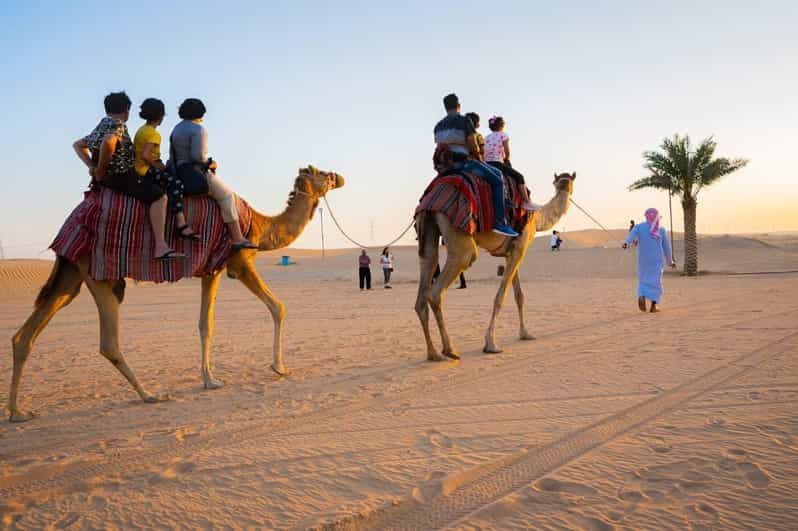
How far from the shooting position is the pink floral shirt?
900 cm


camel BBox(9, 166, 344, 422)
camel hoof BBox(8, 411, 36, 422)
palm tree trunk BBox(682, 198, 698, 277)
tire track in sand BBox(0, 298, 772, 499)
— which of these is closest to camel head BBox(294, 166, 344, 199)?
camel BBox(9, 166, 344, 422)

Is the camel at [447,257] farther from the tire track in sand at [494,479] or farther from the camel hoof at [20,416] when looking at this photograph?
the camel hoof at [20,416]

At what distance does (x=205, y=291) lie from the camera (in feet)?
22.7

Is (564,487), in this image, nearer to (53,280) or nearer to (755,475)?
(755,475)

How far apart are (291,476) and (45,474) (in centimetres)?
166

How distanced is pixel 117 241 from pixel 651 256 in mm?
10994

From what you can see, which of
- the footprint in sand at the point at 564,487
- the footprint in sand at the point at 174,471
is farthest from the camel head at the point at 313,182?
the footprint in sand at the point at 564,487

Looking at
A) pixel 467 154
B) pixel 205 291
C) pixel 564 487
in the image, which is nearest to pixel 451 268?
pixel 467 154

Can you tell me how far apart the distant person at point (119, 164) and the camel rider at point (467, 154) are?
142 inches

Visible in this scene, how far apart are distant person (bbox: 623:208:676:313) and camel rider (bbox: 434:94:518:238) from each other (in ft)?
20.0

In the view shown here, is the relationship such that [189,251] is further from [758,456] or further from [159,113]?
[758,456]

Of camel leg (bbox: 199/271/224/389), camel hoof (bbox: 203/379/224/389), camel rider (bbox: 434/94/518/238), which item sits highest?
camel rider (bbox: 434/94/518/238)

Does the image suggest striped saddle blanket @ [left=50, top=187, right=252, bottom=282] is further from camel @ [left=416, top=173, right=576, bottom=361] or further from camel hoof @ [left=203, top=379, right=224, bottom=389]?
camel @ [left=416, top=173, right=576, bottom=361]

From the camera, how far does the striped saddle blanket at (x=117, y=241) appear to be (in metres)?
5.75
